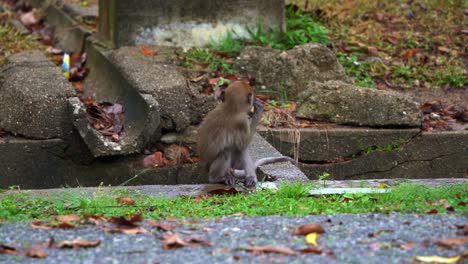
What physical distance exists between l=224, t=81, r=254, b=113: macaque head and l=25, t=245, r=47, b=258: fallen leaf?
289 centimetres

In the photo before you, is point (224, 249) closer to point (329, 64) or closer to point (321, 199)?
point (321, 199)

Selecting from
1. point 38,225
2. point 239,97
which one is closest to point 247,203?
point 239,97

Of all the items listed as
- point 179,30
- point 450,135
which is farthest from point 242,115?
point 179,30

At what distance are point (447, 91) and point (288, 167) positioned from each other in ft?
10.8

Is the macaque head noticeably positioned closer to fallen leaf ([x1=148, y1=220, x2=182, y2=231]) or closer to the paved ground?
the paved ground

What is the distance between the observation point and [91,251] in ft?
14.9

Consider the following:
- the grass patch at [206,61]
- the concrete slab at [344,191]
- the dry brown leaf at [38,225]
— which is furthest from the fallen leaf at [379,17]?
the dry brown leaf at [38,225]

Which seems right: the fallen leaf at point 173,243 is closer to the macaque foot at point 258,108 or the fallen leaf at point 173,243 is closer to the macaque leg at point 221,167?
the macaque leg at point 221,167

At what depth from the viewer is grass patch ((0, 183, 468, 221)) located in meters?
5.58

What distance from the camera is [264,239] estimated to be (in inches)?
Answer: 186

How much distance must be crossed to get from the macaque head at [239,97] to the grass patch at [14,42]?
162 inches

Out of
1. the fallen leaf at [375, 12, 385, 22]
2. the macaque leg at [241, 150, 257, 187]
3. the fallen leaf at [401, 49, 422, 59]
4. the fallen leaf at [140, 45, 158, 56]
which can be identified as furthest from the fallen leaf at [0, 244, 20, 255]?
the fallen leaf at [375, 12, 385, 22]

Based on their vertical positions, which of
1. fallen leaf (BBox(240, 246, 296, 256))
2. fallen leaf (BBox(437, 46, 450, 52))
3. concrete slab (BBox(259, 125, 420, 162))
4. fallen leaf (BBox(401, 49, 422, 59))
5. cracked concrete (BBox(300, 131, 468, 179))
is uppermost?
fallen leaf (BBox(437, 46, 450, 52))

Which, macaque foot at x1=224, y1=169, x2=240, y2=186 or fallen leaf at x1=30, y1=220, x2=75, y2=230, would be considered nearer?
fallen leaf at x1=30, y1=220, x2=75, y2=230
